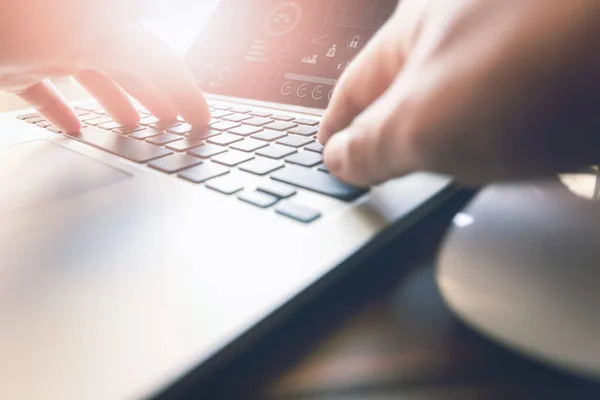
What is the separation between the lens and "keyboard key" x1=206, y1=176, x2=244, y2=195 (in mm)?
336

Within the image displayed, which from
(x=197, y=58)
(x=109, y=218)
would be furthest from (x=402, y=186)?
(x=197, y=58)

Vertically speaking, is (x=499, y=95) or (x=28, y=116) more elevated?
(x=499, y=95)

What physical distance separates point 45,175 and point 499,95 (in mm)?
385

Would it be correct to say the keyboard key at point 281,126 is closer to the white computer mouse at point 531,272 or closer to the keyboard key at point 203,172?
the keyboard key at point 203,172

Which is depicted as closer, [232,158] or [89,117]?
[232,158]

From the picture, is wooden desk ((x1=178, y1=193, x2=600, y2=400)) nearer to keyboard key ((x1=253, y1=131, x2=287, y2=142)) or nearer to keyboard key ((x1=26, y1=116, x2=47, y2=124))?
keyboard key ((x1=253, y1=131, x2=287, y2=142))

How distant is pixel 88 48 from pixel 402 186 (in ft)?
1.38

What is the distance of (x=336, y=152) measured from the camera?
0.32 metres

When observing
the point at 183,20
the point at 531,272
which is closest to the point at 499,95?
the point at 531,272

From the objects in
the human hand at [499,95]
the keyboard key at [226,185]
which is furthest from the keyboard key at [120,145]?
the human hand at [499,95]

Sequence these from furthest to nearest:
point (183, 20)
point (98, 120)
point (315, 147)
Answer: point (183, 20) < point (98, 120) < point (315, 147)

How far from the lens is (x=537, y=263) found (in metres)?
0.26

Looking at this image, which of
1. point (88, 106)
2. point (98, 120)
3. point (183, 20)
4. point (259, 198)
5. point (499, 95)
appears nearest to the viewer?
point (499, 95)

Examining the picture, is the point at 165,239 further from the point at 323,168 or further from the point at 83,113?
the point at 83,113
